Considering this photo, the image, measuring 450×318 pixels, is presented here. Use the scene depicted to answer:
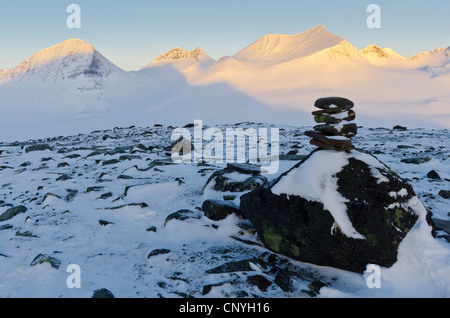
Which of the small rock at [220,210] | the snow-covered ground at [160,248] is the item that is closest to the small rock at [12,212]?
the snow-covered ground at [160,248]

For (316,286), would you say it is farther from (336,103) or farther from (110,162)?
(110,162)

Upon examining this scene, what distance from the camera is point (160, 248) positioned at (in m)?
4.91

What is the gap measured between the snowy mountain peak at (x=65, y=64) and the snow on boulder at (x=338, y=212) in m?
94.4

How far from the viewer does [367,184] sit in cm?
423

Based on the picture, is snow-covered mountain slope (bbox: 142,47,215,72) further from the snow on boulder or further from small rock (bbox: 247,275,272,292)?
small rock (bbox: 247,275,272,292)

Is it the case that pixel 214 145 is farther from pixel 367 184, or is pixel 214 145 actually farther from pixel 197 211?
pixel 367 184

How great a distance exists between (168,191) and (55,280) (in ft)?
12.3

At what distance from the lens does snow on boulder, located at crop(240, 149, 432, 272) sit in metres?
3.91

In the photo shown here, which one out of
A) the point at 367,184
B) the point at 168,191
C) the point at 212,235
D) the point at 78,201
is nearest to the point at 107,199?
the point at 78,201

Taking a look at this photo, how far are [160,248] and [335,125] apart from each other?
3.48m

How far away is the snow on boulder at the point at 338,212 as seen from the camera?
3.91 metres

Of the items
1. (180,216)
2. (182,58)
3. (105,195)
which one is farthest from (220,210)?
(182,58)

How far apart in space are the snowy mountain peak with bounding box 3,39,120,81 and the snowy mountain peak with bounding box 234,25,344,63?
43.0 meters
